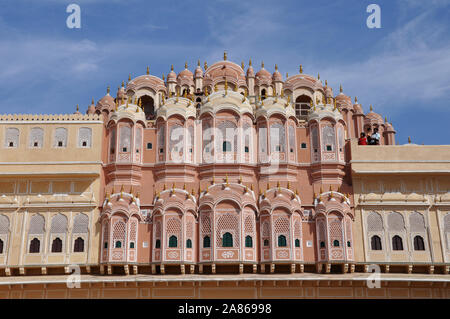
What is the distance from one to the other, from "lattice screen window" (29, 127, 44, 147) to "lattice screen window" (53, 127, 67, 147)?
2.19 ft

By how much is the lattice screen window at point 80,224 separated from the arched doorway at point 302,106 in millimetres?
13049

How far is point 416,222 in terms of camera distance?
2570cm

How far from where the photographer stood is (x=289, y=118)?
27469 millimetres

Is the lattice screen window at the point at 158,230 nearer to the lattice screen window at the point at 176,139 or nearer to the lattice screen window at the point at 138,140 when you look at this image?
the lattice screen window at the point at 176,139

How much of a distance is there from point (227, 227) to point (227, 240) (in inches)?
23.0

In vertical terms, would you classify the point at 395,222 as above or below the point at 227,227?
above

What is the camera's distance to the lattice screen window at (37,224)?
2531cm

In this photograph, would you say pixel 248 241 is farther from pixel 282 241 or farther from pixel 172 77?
pixel 172 77

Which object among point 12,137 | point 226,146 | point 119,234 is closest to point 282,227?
point 226,146

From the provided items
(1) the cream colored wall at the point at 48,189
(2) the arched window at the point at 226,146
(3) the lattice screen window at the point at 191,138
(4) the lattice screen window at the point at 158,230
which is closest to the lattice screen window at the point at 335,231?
(2) the arched window at the point at 226,146
